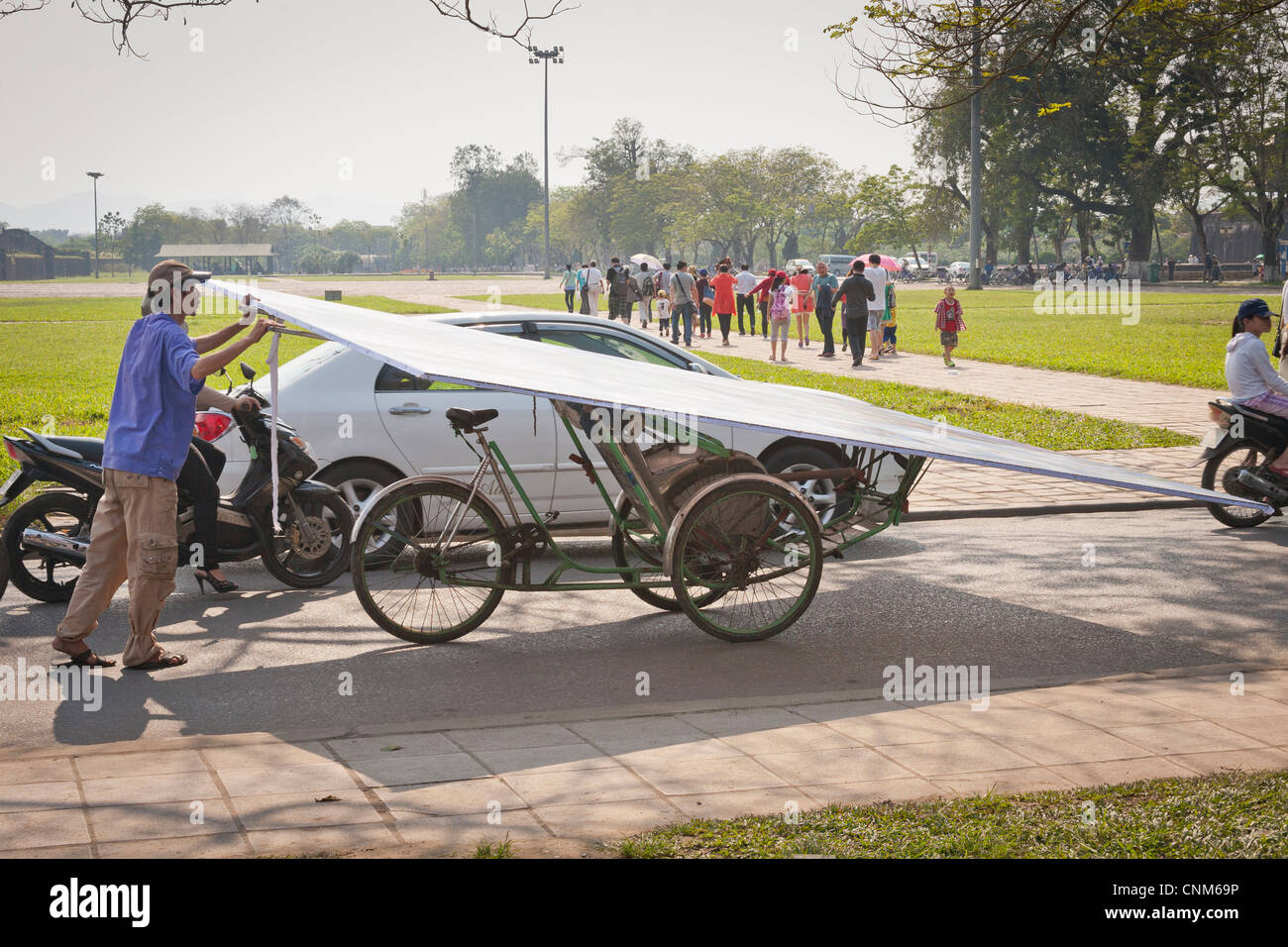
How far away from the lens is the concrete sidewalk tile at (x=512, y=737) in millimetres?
5129

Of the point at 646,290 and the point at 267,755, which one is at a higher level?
the point at 646,290

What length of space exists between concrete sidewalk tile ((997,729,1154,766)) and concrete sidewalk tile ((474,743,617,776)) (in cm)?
156

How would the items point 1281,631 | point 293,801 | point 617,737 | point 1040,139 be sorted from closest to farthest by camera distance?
1. point 293,801
2. point 617,737
3. point 1281,631
4. point 1040,139

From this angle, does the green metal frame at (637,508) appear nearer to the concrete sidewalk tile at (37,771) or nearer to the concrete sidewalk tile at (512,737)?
the concrete sidewalk tile at (512,737)

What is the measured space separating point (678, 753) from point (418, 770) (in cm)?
96

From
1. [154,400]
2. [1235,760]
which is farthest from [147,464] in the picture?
[1235,760]

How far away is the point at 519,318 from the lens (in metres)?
9.33

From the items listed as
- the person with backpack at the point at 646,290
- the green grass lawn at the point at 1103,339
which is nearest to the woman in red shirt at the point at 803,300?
the green grass lawn at the point at 1103,339

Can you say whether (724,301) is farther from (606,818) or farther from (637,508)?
(606,818)

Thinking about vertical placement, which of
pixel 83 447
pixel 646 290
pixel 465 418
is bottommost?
pixel 83 447

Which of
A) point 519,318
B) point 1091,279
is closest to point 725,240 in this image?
point 1091,279

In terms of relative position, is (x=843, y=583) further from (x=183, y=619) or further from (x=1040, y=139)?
(x=1040, y=139)

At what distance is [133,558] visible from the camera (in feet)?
20.4

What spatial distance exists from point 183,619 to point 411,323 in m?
2.22
